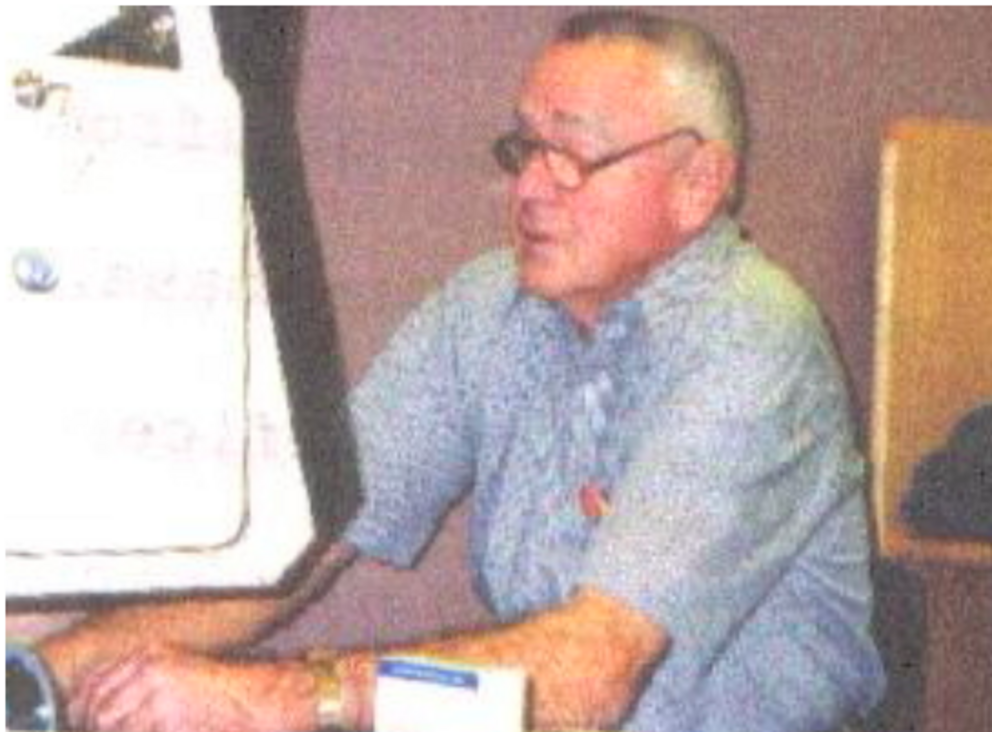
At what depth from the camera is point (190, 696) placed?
96 cm

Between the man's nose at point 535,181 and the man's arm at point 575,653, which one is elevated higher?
the man's nose at point 535,181

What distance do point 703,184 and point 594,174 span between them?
104 millimetres

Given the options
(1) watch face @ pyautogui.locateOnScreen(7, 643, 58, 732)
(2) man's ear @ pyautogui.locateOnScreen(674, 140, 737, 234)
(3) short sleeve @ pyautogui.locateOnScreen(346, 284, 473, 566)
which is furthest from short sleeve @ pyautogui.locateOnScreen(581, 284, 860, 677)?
(1) watch face @ pyautogui.locateOnScreen(7, 643, 58, 732)

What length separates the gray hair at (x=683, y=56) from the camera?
4.70 feet

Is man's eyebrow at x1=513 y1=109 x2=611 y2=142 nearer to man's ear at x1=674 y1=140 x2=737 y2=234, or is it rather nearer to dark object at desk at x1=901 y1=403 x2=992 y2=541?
man's ear at x1=674 y1=140 x2=737 y2=234

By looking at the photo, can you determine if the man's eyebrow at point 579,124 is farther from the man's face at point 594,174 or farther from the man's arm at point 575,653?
the man's arm at point 575,653

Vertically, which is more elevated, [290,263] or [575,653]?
[290,263]

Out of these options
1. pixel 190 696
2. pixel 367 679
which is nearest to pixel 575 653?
pixel 367 679

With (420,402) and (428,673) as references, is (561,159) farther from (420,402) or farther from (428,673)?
(428,673)

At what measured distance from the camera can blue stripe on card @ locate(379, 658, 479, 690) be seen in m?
0.77

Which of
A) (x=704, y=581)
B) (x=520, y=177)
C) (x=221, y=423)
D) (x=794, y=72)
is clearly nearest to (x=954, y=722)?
(x=704, y=581)

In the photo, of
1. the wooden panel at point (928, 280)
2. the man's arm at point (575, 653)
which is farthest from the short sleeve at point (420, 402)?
the wooden panel at point (928, 280)

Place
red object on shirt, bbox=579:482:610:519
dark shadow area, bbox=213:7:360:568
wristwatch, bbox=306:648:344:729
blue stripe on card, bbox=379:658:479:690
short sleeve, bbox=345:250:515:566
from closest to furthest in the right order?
blue stripe on card, bbox=379:658:479:690 → dark shadow area, bbox=213:7:360:568 → wristwatch, bbox=306:648:344:729 → red object on shirt, bbox=579:482:610:519 → short sleeve, bbox=345:250:515:566

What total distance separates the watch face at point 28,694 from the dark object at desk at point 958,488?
110cm
